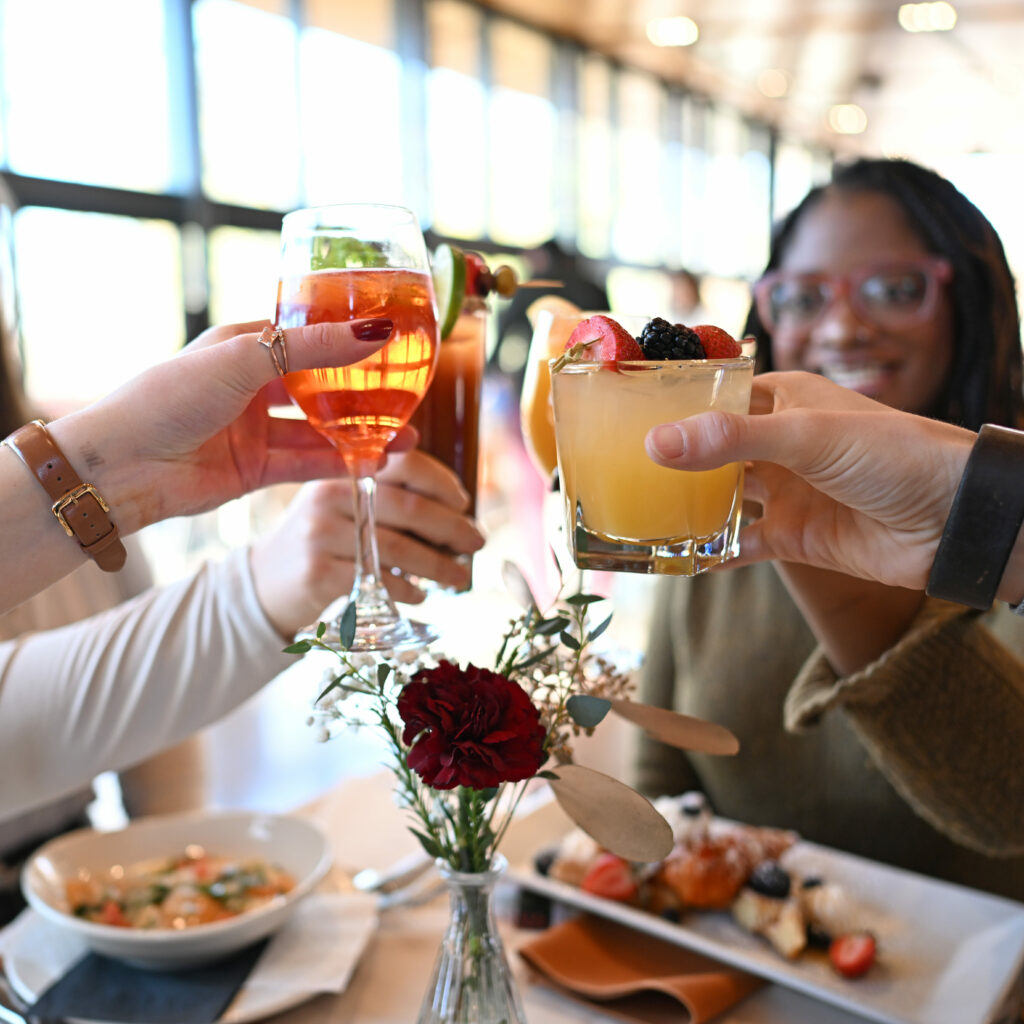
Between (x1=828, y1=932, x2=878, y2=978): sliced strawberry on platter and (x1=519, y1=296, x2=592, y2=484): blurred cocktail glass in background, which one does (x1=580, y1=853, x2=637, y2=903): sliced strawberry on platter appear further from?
(x1=519, y1=296, x2=592, y2=484): blurred cocktail glass in background

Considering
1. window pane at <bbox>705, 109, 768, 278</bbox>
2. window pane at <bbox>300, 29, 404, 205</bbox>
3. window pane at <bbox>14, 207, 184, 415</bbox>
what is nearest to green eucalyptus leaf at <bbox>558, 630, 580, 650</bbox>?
window pane at <bbox>14, 207, 184, 415</bbox>

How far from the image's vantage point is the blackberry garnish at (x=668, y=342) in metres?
0.83

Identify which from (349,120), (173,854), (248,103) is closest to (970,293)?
(173,854)

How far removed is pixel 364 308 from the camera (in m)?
0.97

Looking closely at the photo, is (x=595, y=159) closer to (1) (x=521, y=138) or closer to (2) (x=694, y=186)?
(1) (x=521, y=138)

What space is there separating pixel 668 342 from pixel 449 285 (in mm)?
408

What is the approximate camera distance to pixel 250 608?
1382 mm

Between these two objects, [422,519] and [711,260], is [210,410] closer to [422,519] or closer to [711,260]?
[422,519]

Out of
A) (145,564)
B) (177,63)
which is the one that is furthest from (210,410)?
(177,63)

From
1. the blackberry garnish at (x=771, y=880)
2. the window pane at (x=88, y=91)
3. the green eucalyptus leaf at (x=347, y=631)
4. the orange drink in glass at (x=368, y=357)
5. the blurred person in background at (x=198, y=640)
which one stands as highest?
the window pane at (x=88, y=91)

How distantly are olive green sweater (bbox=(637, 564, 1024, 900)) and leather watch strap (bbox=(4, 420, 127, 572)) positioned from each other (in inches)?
34.9

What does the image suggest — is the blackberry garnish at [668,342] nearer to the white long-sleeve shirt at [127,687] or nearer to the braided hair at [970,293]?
the white long-sleeve shirt at [127,687]

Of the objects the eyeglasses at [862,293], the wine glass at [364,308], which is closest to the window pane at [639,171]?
the eyeglasses at [862,293]

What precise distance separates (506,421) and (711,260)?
29.3 feet
